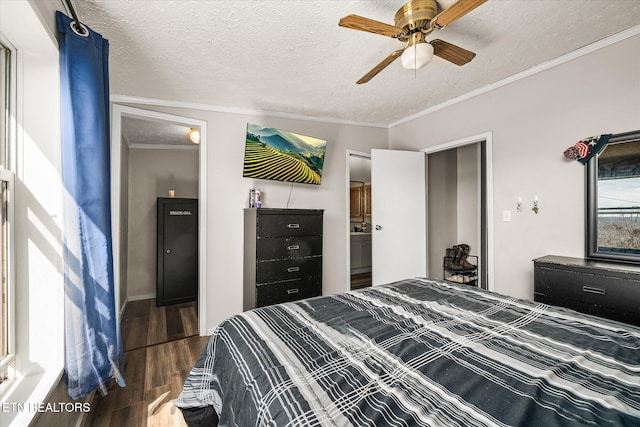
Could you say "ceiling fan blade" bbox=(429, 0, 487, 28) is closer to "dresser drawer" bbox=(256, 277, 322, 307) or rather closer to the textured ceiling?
the textured ceiling

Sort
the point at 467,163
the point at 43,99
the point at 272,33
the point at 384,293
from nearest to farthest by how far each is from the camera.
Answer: the point at 43,99 → the point at 384,293 → the point at 272,33 → the point at 467,163

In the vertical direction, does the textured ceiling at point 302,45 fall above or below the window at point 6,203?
above

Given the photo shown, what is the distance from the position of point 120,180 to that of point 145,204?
4.74ft

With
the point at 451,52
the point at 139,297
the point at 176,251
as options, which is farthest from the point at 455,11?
the point at 139,297

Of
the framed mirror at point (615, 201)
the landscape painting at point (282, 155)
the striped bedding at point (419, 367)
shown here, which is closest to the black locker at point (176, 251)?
the landscape painting at point (282, 155)

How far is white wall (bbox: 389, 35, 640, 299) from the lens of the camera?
1997 mm

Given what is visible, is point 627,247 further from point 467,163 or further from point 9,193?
point 9,193

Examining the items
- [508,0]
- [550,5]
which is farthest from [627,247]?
[508,0]

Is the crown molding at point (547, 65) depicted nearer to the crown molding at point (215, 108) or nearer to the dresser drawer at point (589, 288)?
the crown molding at point (215, 108)

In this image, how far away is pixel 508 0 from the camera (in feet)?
5.25

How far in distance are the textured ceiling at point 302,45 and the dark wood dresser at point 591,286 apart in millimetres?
1582

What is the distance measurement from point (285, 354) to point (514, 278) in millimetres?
2461

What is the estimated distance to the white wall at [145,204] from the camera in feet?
13.4

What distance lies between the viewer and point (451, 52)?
5.66ft
